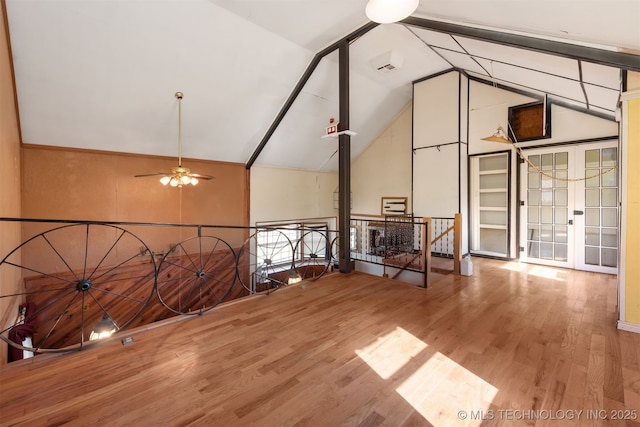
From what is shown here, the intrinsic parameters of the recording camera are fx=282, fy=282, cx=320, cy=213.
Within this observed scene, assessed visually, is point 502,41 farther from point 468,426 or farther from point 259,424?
point 259,424

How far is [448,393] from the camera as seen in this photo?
177 cm

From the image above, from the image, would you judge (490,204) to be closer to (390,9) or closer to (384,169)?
(384,169)

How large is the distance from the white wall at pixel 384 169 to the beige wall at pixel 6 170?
24.7ft

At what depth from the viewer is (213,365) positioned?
203cm

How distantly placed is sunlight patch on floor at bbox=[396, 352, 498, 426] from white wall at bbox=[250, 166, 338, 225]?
6.34 metres

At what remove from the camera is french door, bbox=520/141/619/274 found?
4664 millimetres

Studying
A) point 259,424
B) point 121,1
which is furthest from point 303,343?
point 121,1

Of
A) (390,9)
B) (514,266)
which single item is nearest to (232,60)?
(390,9)

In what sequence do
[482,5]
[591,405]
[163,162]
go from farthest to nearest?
[163,162]
[482,5]
[591,405]

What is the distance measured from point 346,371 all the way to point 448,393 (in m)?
0.66

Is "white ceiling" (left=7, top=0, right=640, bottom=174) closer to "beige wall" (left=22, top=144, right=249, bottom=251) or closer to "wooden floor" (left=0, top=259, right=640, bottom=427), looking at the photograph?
"beige wall" (left=22, top=144, right=249, bottom=251)

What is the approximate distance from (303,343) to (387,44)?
5228 millimetres

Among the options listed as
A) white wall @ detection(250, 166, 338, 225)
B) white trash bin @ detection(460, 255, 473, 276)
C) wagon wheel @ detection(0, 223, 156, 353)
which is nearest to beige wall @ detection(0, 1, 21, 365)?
wagon wheel @ detection(0, 223, 156, 353)

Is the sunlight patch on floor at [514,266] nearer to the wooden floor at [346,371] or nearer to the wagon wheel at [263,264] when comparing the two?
the wooden floor at [346,371]
